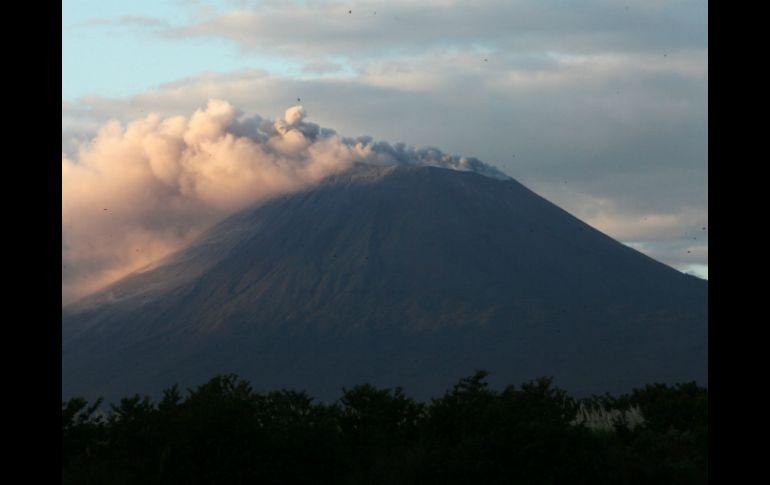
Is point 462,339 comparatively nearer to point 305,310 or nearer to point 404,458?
point 305,310

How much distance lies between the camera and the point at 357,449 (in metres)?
23.9

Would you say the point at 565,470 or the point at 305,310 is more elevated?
the point at 305,310

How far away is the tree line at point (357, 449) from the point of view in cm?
2039

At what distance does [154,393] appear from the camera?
178500mm

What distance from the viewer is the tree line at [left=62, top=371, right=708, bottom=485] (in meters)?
20.4
